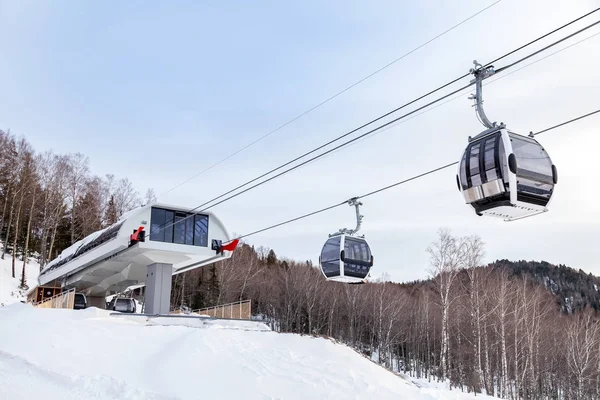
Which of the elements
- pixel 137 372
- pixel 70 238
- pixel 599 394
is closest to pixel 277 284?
pixel 70 238

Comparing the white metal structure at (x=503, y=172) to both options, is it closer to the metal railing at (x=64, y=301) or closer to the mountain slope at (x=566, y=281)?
the metal railing at (x=64, y=301)

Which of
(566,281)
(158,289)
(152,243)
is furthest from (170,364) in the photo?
(566,281)

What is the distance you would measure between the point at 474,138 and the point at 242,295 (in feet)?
152

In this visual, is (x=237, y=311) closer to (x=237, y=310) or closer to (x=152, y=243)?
(x=237, y=310)

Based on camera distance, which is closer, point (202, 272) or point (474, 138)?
point (474, 138)

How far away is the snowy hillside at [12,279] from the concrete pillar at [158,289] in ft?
54.3

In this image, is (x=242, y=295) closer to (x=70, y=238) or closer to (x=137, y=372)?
(x=70, y=238)

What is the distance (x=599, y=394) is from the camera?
39.3 meters

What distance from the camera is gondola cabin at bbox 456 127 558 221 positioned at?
295 inches

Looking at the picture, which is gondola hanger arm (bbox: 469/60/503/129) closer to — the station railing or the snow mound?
the snow mound

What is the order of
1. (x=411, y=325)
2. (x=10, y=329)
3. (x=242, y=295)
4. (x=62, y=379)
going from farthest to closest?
1. (x=411, y=325)
2. (x=242, y=295)
3. (x=10, y=329)
4. (x=62, y=379)

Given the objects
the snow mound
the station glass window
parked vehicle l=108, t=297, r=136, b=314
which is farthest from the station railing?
parked vehicle l=108, t=297, r=136, b=314

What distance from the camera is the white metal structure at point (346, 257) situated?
1473 cm

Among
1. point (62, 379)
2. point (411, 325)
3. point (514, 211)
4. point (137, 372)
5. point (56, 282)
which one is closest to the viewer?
point (514, 211)
